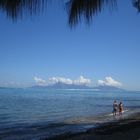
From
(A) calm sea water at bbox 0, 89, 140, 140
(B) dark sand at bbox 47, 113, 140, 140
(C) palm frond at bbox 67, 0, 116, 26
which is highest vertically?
(C) palm frond at bbox 67, 0, 116, 26

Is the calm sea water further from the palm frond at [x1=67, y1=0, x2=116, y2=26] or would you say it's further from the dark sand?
the palm frond at [x1=67, y1=0, x2=116, y2=26]

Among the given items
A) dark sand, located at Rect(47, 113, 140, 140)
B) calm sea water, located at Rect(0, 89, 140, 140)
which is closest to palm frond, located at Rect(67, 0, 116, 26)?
dark sand, located at Rect(47, 113, 140, 140)

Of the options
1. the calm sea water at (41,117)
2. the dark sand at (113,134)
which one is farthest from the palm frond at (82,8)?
the calm sea water at (41,117)

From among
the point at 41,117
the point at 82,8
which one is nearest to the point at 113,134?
the point at 82,8

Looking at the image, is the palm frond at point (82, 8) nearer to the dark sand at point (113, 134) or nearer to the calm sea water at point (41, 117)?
the dark sand at point (113, 134)

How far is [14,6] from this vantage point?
3.54 m

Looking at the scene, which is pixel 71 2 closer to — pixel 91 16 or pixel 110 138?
pixel 91 16

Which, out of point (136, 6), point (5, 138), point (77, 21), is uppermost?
point (136, 6)

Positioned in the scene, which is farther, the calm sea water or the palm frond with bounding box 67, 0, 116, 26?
the calm sea water

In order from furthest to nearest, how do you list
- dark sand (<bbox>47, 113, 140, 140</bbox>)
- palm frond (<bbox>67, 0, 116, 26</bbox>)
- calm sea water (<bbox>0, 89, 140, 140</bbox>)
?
1. calm sea water (<bbox>0, 89, 140, 140</bbox>)
2. dark sand (<bbox>47, 113, 140, 140</bbox>)
3. palm frond (<bbox>67, 0, 116, 26</bbox>)

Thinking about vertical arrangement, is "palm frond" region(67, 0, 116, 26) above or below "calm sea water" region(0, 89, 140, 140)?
above

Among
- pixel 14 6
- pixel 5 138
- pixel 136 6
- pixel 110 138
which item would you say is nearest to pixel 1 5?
pixel 14 6

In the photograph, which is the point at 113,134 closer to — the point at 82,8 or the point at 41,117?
the point at 82,8

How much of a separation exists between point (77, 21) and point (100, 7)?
0.31m
